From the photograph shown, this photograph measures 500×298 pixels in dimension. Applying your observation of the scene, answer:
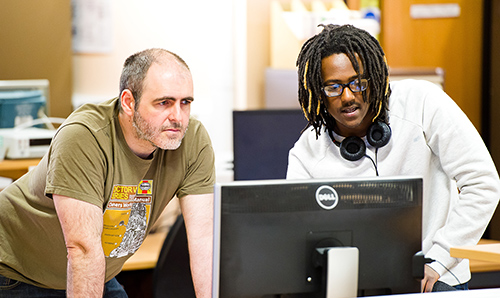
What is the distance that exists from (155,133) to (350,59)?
21.2 inches

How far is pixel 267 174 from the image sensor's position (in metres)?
2.64

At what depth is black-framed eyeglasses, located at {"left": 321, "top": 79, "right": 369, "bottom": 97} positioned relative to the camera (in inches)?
64.4

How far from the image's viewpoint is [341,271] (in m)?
1.26

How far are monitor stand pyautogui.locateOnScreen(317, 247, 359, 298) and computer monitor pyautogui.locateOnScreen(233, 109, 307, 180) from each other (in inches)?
54.1

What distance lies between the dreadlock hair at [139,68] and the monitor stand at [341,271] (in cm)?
71

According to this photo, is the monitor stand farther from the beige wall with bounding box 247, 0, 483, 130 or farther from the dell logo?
the beige wall with bounding box 247, 0, 483, 130

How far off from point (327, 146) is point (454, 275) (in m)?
0.47

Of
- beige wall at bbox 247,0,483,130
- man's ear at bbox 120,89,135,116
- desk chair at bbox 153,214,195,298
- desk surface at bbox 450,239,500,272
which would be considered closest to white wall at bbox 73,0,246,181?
beige wall at bbox 247,0,483,130

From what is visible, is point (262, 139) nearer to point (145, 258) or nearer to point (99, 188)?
point (145, 258)

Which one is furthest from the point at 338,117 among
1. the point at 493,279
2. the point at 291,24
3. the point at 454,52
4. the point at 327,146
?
the point at 454,52

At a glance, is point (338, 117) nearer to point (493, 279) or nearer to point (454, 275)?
point (454, 275)

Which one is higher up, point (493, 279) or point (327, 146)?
point (327, 146)

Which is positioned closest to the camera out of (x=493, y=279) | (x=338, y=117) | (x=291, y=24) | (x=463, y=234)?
(x=463, y=234)

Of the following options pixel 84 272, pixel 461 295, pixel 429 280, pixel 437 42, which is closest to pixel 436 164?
pixel 429 280
